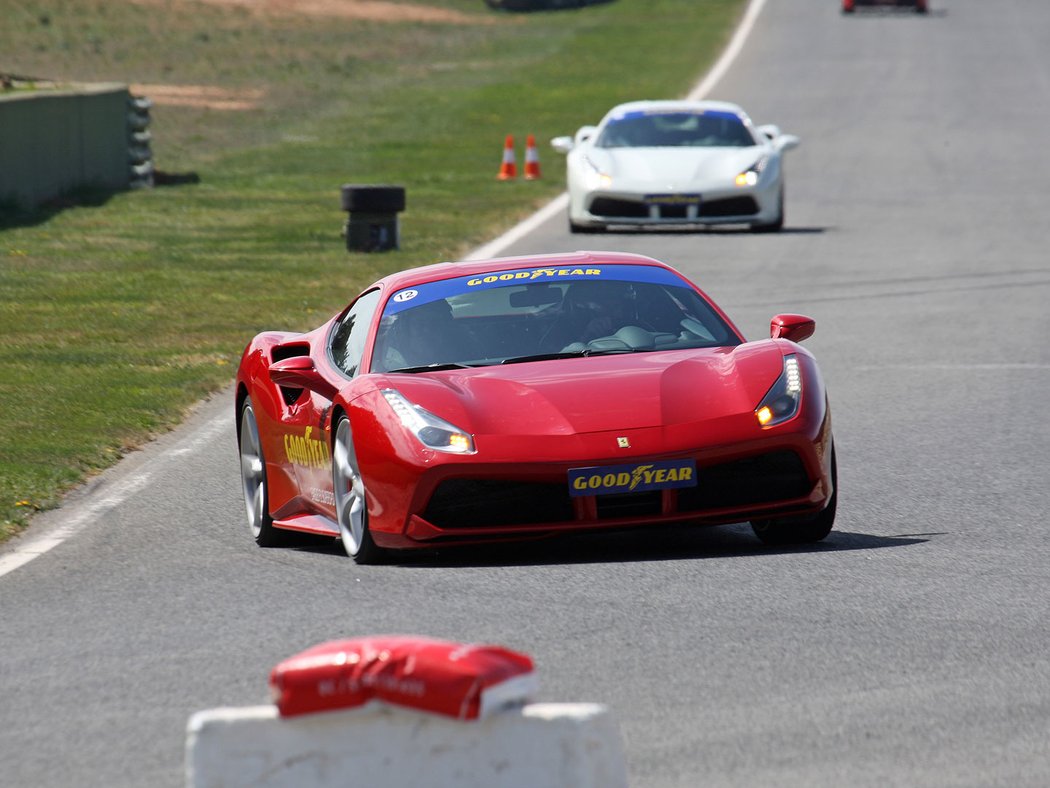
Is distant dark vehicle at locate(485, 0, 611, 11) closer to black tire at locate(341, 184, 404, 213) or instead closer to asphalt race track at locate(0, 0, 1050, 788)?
black tire at locate(341, 184, 404, 213)

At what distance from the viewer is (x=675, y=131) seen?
2389 cm

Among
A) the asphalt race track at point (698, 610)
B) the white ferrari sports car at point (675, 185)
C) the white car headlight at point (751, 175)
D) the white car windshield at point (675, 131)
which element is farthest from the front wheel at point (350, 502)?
the white car windshield at point (675, 131)

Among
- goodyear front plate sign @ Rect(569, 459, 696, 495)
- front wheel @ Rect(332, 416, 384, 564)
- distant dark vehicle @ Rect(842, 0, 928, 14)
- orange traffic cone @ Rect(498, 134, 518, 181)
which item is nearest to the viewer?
goodyear front plate sign @ Rect(569, 459, 696, 495)

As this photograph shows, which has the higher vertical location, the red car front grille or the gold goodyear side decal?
the red car front grille

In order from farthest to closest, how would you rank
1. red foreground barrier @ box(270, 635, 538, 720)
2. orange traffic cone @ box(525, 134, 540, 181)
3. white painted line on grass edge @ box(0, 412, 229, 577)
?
orange traffic cone @ box(525, 134, 540, 181), white painted line on grass edge @ box(0, 412, 229, 577), red foreground barrier @ box(270, 635, 538, 720)

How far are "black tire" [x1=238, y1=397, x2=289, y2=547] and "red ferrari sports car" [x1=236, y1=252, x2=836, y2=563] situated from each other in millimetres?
24

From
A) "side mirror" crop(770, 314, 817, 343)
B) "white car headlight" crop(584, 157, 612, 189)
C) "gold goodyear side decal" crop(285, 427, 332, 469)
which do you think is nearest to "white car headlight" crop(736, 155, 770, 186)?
"white car headlight" crop(584, 157, 612, 189)

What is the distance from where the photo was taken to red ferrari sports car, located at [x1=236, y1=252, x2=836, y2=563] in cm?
808

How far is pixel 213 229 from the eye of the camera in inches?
938

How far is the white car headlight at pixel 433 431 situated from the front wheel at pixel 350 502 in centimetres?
29

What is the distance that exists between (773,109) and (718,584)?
32.5 metres

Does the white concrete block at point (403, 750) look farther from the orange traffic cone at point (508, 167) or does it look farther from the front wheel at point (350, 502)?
the orange traffic cone at point (508, 167)

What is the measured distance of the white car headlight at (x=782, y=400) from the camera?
27.1 ft

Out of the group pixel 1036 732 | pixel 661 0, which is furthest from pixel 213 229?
pixel 661 0
